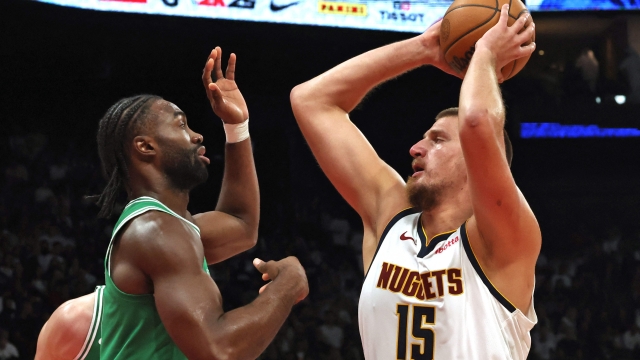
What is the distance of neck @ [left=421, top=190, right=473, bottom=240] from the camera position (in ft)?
9.18

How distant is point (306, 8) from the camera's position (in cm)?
906

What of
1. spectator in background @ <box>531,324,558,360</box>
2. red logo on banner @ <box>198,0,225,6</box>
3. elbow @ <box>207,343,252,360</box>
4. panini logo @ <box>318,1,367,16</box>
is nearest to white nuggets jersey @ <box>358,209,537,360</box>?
elbow @ <box>207,343,252,360</box>

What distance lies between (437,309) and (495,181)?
49 cm

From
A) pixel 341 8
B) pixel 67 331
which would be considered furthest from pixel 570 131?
pixel 67 331

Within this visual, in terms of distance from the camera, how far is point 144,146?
2.72 m

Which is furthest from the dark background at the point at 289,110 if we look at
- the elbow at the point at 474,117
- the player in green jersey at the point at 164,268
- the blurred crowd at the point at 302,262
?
the elbow at the point at 474,117

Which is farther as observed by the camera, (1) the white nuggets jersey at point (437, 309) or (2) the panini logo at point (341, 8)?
(2) the panini logo at point (341, 8)

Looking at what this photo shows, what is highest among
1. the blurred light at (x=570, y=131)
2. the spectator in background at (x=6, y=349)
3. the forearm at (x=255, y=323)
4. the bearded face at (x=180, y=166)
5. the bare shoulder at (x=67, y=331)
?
the bearded face at (x=180, y=166)

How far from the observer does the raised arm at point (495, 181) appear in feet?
7.75

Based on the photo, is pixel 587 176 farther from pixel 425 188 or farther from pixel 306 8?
pixel 425 188

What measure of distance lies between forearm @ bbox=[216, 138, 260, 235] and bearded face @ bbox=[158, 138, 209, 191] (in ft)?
1.90

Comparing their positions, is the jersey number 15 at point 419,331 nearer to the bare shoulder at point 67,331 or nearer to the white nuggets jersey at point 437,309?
the white nuggets jersey at point 437,309

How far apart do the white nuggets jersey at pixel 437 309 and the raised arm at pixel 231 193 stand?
0.78 metres

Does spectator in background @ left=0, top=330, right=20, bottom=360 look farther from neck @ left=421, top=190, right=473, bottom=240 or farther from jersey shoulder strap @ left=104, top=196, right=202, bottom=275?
neck @ left=421, top=190, right=473, bottom=240
